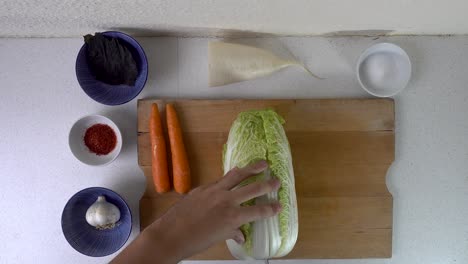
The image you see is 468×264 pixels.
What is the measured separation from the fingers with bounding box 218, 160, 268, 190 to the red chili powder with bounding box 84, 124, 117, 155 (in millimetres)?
400

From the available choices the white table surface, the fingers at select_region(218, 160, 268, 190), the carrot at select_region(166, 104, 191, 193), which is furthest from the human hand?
the white table surface

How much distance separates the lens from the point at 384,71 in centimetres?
106

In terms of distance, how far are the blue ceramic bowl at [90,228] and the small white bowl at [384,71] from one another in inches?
30.0

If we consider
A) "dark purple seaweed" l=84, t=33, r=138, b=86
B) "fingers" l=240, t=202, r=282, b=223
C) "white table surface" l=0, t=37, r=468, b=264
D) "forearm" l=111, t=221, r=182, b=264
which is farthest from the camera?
"white table surface" l=0, t=37, r=468, b=264

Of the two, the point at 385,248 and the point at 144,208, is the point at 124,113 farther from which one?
the point at 385,248

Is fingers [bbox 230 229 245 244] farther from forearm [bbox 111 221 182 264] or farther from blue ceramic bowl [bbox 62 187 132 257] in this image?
blue ceramic bowl [bbox 62 187 132 257]

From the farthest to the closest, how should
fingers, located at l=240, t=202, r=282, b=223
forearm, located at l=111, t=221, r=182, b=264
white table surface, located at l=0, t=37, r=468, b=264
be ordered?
white table surface, located at l=0, t=37, r=468, b=264 → fingers, located at l=240, t=202, r=282, b=223 → forearm, located at l=111, t=221, r=182, b=264

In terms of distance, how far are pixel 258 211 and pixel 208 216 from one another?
12 cm

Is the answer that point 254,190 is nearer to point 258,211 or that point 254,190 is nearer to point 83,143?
point 258,211

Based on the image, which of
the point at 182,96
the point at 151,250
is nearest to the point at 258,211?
the point at 151,250

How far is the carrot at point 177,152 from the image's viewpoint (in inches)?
41.7

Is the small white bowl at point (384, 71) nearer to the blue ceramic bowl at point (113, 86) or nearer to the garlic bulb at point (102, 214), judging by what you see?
the blue ceramic bowl at point (113, 86)

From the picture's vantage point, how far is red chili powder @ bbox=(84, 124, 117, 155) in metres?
1.06

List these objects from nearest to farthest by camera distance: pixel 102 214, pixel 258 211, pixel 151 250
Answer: pixel 151 250 → pixel 258 211 → pixel 102 214
